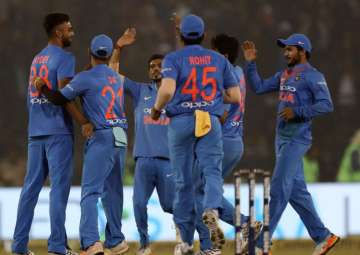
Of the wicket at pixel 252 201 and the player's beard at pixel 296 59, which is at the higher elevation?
the player's beard at pixel 296 59

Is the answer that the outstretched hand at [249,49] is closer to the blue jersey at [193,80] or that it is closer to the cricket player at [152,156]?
the cricket player at [152,156]

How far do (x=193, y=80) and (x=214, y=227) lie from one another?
1298 mm

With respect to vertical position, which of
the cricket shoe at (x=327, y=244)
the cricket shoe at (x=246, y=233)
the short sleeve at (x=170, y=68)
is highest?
the short sleeve at (x=170, y=68)

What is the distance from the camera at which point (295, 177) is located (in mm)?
11812

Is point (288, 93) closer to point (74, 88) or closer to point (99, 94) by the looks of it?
point (99, 94)

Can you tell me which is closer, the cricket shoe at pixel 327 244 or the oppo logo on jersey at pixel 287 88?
the oppo logo on jersey at pixel 287 88

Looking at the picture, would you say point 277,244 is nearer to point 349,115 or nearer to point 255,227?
point 349,115

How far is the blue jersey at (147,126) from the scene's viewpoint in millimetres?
12273

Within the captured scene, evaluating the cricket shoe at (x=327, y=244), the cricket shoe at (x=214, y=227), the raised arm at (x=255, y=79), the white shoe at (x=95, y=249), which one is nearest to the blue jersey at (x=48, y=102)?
the white shoe at (x=95, y=249)

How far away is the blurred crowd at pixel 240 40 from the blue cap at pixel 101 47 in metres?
4.94

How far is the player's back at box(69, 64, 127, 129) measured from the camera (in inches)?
436

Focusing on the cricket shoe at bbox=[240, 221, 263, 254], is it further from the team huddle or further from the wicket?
the wicket

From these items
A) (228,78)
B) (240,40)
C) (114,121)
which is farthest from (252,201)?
(240,40)

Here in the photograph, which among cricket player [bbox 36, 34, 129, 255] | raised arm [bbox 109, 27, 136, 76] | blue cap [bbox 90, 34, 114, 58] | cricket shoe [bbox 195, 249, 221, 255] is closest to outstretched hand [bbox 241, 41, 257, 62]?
raised arm [bbox 109, 27, 136, 76]
